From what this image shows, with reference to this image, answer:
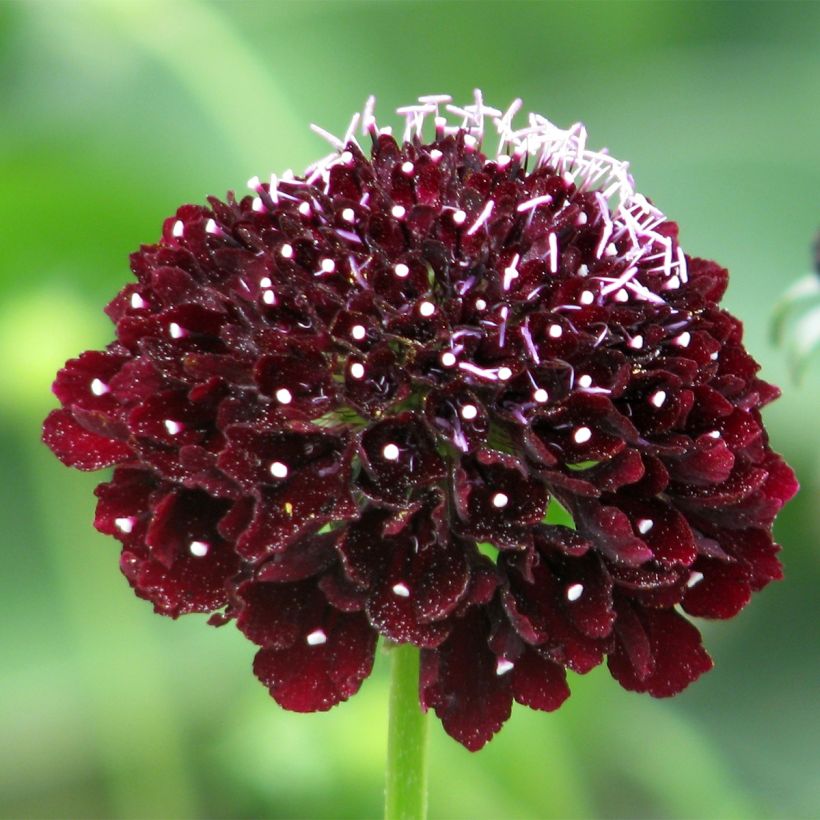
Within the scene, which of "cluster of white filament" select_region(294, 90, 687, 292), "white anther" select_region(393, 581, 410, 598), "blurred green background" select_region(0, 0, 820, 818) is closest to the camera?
"white anther" select_region(393, 581, 410, 598)

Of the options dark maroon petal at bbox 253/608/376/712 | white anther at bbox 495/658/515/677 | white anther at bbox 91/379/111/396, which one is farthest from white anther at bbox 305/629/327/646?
white anther at bbox 91/379/111/396

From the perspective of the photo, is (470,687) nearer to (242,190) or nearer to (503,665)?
(503,665)

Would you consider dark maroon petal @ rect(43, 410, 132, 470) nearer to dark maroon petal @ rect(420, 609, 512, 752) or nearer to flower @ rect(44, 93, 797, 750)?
flower @ rect(44, 93, 797, 750)

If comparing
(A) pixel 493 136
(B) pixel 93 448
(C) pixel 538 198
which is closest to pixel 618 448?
(C) pixel 538 198

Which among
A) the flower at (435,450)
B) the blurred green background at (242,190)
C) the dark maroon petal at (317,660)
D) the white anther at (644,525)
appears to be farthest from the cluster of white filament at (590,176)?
the blurred green background at (242,190)

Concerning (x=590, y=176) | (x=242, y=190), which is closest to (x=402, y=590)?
(x=590, y=176)

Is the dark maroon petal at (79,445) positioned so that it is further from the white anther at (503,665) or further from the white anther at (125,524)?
the white anther at (503,665)

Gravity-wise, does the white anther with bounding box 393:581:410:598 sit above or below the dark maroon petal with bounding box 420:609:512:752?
above
